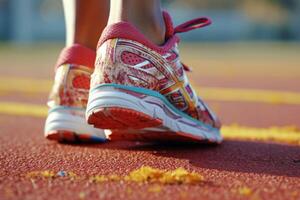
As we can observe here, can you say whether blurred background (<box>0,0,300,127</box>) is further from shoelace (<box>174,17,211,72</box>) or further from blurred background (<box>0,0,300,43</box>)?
shoelace (<box>174,17,211,72</box>)

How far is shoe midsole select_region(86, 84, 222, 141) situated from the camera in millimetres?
1407

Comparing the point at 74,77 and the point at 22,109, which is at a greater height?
the point at 74,77

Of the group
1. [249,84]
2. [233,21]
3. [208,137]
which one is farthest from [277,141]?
[233,21]

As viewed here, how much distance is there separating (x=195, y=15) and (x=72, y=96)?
20179 millimetres

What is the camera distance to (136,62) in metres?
1.47

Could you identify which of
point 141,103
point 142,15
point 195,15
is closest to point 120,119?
point 141,103

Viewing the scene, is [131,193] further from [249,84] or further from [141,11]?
[249,84]

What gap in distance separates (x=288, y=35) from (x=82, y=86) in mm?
21937

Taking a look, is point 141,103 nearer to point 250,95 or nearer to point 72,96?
point 72,96

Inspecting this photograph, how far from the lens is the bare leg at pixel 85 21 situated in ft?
5.97

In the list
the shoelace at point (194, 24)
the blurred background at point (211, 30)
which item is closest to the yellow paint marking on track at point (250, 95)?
the shoelace at point (194, 24)

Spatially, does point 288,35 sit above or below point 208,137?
below

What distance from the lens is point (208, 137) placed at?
170 centimetres

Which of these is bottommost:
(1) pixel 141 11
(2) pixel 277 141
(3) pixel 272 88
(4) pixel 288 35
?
(4) pixel 288 35
